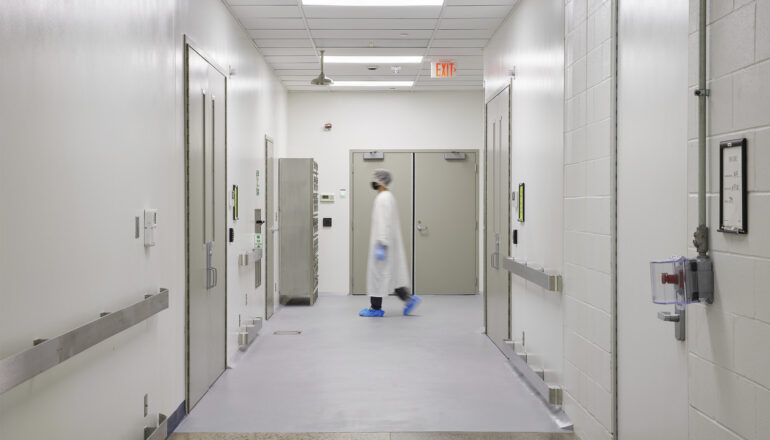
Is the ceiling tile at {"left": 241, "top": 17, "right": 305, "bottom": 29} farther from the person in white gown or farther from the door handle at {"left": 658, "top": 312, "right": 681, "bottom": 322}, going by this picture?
the door handle at {"left": 658, "top": 312, "right": 681, "bottom": 322}

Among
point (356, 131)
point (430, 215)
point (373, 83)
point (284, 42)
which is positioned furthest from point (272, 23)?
point (430, 215)

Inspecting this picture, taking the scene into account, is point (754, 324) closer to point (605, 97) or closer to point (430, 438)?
point (605, 97)

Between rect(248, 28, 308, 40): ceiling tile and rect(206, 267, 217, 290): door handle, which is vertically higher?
rect(248, 28, 308, 40): ceiling tile

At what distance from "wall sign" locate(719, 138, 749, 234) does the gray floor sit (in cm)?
235

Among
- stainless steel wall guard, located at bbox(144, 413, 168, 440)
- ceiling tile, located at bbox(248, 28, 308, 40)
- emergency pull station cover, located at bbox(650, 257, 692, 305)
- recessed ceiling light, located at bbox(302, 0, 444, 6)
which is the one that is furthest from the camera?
ceiling tile, located at bbox(248, 28, 308, 40)

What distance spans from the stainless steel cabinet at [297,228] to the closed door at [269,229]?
0.59 meters

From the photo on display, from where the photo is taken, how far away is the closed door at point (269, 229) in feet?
26.0

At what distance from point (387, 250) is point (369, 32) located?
103 inches

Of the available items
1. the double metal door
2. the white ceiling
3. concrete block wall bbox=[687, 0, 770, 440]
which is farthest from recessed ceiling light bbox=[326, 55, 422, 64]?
concrete block wall bbox=[687, 0, 770, 440]

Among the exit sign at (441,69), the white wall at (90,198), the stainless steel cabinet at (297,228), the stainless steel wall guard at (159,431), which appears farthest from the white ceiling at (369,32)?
the stainless steel wall guard at (159,431)

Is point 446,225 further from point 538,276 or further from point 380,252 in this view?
point 538,276

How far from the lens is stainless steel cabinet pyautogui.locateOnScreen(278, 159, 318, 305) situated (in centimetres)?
909

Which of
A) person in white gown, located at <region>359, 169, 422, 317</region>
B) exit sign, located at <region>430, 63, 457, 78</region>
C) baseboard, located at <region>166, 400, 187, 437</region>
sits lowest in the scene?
baseboard, located at <region>166, 400, 187, 437</region>

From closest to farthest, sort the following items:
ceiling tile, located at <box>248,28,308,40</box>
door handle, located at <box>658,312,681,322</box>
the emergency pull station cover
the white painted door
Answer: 1. the emergency pull station cover
2. door handle, located at <box>658,312,681,322</box>
3. the white painted door
4. ceiling tile, located at <box>248,28,308,40</box>
